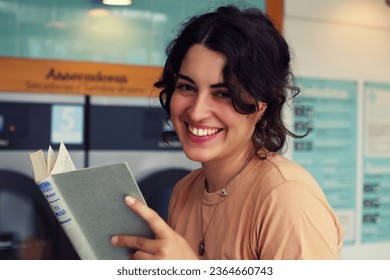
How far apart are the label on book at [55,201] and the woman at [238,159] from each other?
0.14m

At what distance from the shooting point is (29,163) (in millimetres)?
2932

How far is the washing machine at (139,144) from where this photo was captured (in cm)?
303

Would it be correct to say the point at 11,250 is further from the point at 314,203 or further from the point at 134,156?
the point at 314,203

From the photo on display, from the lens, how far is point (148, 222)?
1387 millimetres

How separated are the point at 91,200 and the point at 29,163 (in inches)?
63.8

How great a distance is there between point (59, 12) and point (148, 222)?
6.18 ft

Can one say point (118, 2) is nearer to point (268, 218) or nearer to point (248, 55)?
point (248, 55)

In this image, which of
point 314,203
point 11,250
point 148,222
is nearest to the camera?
point 314,203

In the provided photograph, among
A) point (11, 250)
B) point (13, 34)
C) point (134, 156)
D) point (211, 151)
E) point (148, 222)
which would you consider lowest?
point (11, 250)

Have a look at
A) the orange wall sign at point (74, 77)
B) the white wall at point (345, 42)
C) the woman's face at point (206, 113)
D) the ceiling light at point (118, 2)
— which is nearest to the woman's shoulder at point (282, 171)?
the woman's face at point (206, 113)

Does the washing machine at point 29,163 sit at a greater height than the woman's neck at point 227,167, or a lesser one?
lesser

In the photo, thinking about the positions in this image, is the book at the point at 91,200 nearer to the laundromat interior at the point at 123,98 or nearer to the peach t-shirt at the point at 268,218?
the peach t-shirt at the point at 268,218
